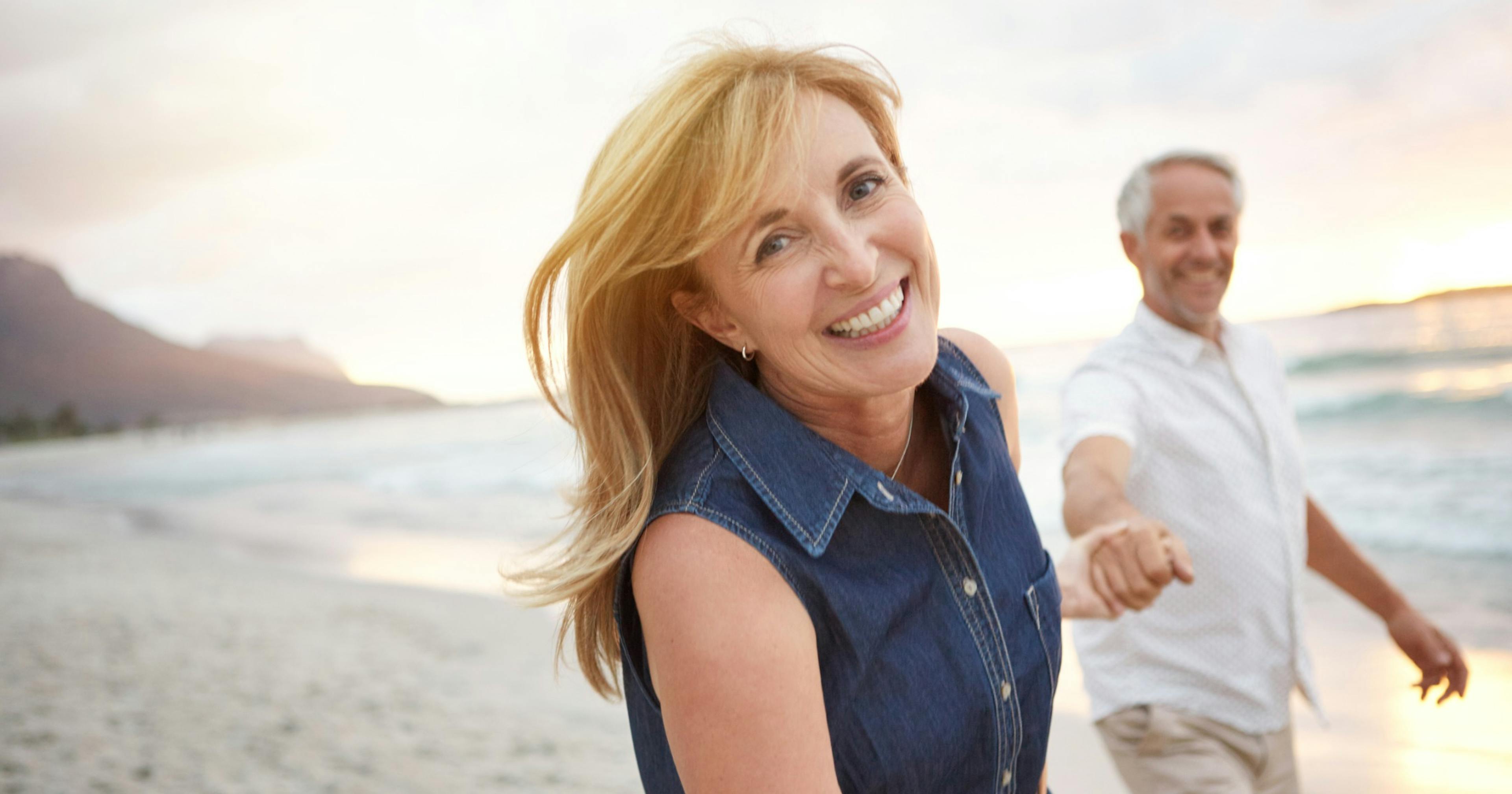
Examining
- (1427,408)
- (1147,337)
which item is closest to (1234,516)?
(1147,337)

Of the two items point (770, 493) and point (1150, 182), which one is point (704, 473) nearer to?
point (770, 493)

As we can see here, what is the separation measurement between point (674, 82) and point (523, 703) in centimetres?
516

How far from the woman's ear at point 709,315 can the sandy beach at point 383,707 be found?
3593mm

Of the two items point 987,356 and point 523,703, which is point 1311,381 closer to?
point 523,703

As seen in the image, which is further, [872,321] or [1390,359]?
[1390,359]

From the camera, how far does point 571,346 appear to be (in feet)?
5.23

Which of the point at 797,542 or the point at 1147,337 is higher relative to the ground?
the point at 1147,337

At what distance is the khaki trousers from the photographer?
8.11 ft

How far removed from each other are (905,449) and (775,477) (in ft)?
A: 1.39

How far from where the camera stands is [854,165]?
5.04ft

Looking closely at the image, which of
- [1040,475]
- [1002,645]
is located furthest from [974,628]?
[1040,475]

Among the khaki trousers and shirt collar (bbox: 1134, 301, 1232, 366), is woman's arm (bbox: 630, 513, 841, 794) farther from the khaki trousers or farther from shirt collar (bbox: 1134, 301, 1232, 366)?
shirt collar (bbox: 1134, 301, 1232, 366)

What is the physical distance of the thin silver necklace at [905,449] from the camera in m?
1.80

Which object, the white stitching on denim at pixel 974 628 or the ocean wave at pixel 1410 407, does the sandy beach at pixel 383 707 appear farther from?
the ocean wave at pixel 1410 407
